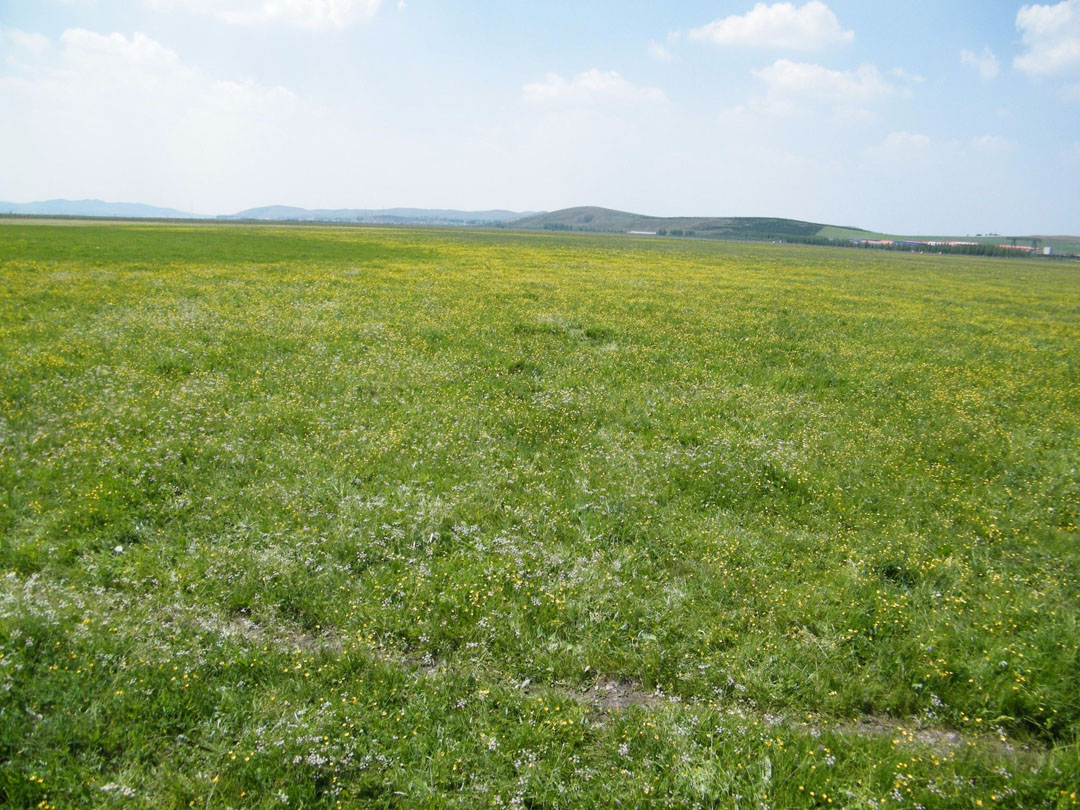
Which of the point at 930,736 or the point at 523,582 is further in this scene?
the point at 523,582

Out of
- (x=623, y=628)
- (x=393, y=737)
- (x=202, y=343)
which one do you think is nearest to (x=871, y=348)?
(x=623, y=628)

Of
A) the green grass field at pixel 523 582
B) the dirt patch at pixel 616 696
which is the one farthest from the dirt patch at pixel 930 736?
the dirt patch at pixel 616 696

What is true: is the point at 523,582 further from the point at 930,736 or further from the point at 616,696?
the point at 930,736

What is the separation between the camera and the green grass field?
5.31 metres

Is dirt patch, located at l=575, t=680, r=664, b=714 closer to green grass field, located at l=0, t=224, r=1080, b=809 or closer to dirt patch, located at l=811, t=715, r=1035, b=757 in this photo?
green grass field, located at l=0, t=224, r=1080, b=809

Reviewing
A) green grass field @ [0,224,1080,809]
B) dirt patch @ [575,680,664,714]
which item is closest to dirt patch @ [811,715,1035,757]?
green grass field @ [0,224,1080,809]

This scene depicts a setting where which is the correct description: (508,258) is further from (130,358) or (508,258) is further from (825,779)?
(825,779)

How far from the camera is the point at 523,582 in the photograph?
8.03 meters

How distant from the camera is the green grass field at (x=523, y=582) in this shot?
17.4ft

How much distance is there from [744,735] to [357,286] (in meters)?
31.3

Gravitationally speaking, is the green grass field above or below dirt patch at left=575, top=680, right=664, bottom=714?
above

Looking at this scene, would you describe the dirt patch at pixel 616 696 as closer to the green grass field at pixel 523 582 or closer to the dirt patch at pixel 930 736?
the green grass field at pixel 523 582

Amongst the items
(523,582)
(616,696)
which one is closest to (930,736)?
(616,696)

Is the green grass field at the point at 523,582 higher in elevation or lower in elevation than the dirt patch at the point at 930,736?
higher
